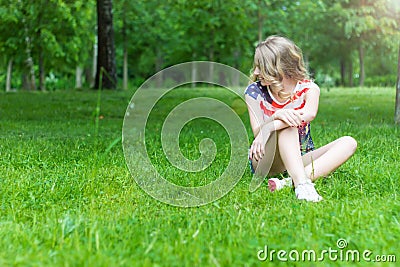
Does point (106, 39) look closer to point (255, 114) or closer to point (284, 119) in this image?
point (255, 114)

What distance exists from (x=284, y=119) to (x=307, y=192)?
0.51 meters

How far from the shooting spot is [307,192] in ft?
11.0

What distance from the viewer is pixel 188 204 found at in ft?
10.6

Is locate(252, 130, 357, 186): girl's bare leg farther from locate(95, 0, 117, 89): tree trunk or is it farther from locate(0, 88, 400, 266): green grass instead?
locate(95, 0, 117, 89): tree trunk

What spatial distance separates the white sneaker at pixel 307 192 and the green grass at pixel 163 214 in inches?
2.2

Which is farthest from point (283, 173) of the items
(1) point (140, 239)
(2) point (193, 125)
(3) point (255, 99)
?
(2) point (193, 125)

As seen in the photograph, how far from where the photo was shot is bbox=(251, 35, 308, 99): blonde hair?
3.88m

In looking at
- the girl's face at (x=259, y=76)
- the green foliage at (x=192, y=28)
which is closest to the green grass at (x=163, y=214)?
the girl's face at (x=259, y=76)

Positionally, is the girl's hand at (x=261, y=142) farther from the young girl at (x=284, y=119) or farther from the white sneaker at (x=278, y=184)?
the white sneaker at (x=278, y=184)

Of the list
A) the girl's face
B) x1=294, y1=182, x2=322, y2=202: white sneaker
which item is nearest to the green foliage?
the girl's face

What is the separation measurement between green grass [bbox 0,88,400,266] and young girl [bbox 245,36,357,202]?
15cm

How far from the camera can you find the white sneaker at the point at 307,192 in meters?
3.29

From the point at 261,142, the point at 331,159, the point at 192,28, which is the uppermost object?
the point at 192,28

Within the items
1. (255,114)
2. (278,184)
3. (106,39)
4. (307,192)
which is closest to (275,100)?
(255,114)
